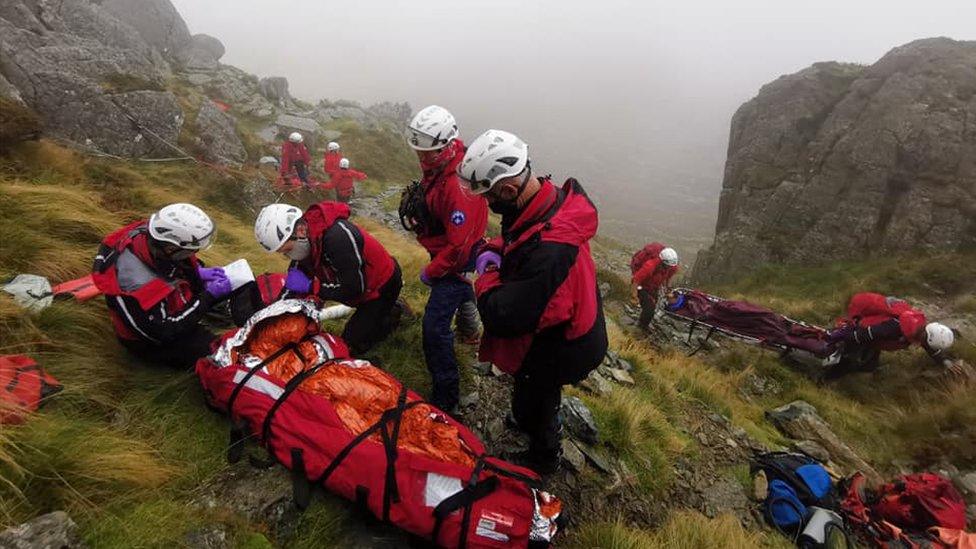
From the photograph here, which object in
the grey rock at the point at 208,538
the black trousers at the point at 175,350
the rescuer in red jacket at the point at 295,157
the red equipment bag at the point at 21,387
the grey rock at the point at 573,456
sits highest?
the red equipment bag at the point at 21,387

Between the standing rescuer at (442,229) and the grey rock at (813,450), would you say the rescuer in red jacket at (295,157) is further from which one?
the grey rock at (813,450)

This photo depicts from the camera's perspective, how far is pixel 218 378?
3.53 meters

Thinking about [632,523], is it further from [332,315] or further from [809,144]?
[809,144]

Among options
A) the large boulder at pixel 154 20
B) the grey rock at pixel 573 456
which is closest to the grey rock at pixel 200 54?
the large boulder at pixel 154 20

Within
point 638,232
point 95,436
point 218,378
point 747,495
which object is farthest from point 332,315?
point 638,232

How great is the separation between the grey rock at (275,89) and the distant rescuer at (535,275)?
33791mm

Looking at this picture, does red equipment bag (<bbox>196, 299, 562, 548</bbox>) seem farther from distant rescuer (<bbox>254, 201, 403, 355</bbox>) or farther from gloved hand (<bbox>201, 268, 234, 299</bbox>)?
gloved hand (<bbox>201, 268, 234, 299</bbox>)

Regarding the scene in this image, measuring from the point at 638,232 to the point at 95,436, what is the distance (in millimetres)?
74847

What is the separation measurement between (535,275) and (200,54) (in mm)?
46762

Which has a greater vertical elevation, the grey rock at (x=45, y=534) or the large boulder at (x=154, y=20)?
the large boulder at (x=154, y=20)

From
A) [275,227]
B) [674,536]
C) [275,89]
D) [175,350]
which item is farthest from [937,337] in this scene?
[275,89]

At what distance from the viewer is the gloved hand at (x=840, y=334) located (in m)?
9.02

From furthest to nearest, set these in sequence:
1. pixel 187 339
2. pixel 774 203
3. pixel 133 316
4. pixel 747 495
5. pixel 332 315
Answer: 1. pixel 774 203
2. pixel 332 315
3. pixel 747 495
4. pixel 187 339
5. pixel 133 316

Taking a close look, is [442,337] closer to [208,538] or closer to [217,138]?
[208,538]
